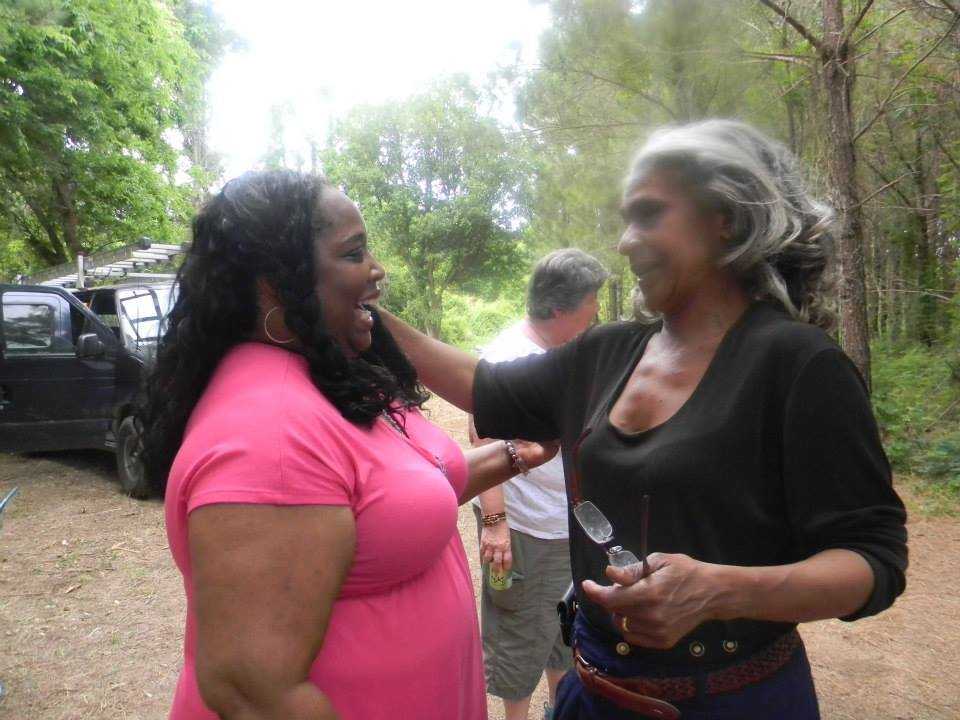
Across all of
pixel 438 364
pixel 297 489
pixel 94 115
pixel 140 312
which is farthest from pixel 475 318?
pixel 297 489

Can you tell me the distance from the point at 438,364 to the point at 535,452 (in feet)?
1.28

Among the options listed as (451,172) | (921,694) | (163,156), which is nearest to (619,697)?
(921,694)

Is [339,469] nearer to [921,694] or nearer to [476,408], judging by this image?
[476,408]

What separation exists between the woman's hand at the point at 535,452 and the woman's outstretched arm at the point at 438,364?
0.24 m

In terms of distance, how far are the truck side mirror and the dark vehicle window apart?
63 cm

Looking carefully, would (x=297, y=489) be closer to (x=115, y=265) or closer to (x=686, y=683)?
(x=686, y=683)

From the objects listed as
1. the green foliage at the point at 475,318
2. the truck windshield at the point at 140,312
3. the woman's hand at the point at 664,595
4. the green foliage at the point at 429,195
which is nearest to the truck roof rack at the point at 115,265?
the truck windshield at the point at 140,312

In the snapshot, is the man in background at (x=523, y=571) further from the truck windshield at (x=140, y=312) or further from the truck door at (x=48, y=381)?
the truck door at (x=48, y=381)

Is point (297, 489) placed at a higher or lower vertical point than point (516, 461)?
higher

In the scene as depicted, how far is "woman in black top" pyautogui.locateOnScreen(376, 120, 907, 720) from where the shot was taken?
1202mm

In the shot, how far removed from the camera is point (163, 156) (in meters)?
11.2

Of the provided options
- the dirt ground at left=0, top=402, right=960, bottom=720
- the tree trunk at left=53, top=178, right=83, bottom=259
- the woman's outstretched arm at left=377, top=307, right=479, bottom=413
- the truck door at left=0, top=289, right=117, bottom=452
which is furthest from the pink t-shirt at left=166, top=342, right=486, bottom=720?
the tree trunk at left=53, top=178, right=83, bottom=259

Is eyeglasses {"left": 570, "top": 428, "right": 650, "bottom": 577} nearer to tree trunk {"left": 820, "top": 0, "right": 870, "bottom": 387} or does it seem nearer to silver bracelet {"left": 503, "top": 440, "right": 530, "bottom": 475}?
silver bracelet {"left": 503, "top": 440, "right": 530, "bottom": 475}

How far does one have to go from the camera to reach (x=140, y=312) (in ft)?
23.5
